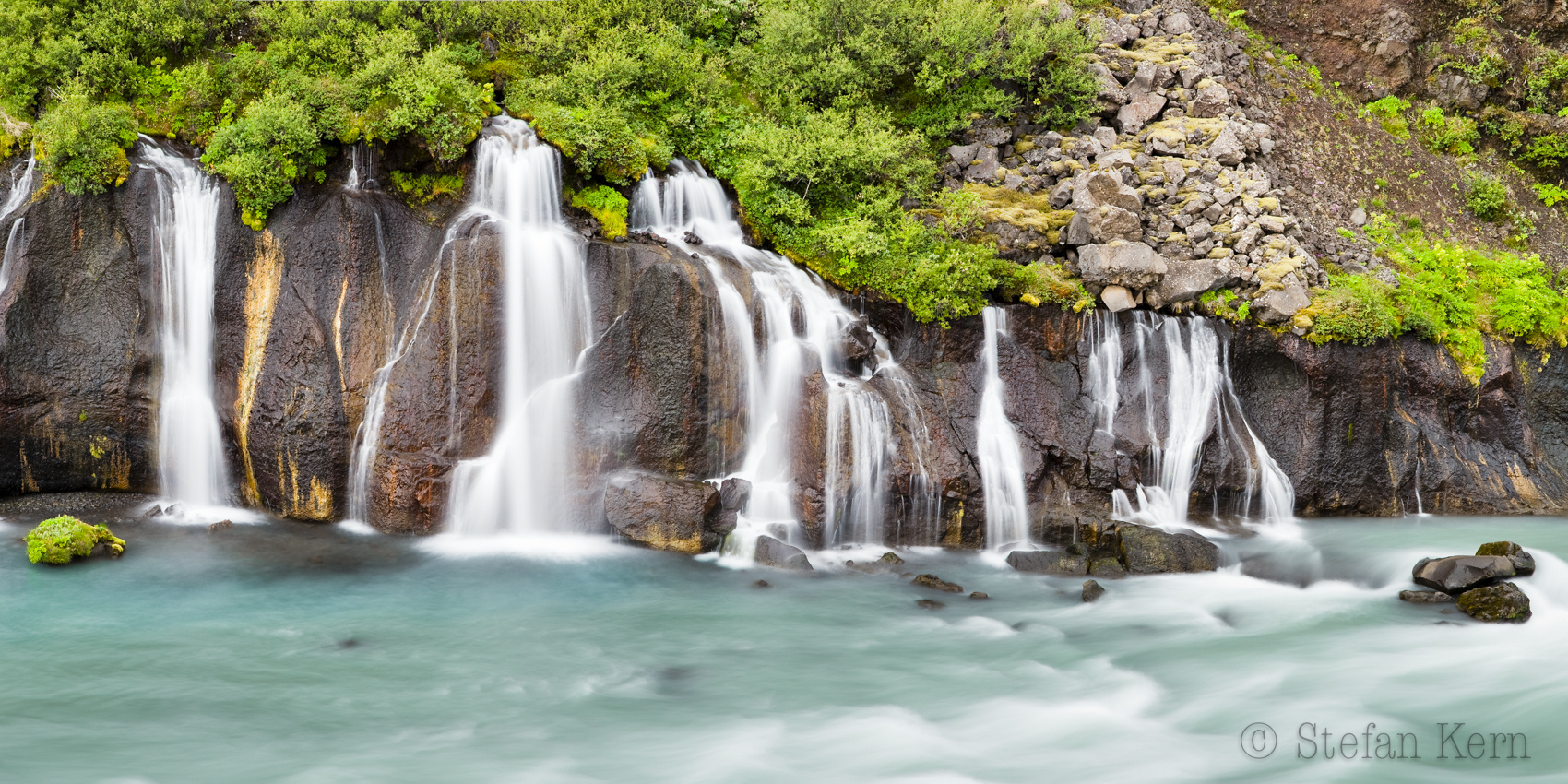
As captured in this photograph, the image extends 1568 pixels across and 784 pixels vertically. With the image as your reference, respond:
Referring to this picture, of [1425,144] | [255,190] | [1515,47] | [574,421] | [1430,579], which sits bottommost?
[1430,579]

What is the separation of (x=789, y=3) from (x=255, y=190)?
11.0 metres

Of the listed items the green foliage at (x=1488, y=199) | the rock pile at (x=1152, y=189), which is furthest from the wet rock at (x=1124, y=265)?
the green foliage at (x=1488, y=199)

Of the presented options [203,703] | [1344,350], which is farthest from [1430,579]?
[203,703]

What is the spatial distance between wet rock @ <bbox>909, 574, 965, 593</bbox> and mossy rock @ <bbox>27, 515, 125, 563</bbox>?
10435 millimetres

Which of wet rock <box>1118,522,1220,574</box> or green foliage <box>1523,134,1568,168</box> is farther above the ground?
green foliage <box>1523,134,1568,168</box>

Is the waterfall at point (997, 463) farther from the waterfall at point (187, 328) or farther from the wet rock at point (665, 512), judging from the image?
the waterfall at point (187, 328)

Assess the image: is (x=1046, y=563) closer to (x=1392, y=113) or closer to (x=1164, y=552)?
(x=1164, y=552)

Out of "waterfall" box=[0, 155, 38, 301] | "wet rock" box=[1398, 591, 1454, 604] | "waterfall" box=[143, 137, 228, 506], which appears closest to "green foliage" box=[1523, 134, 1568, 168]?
"wet rock" box=[1398, 591, 1454, 604]

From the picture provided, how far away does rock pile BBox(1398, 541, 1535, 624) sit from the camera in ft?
34.5

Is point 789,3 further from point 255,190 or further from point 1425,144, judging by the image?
point 1425,144

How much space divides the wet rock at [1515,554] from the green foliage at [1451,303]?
14.1 ft

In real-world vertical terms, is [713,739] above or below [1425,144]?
below

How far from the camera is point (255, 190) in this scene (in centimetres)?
1327

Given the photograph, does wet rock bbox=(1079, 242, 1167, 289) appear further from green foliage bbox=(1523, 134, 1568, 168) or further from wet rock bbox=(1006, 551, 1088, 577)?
green foliage bbox=(1523, 134, 1568, 168)
